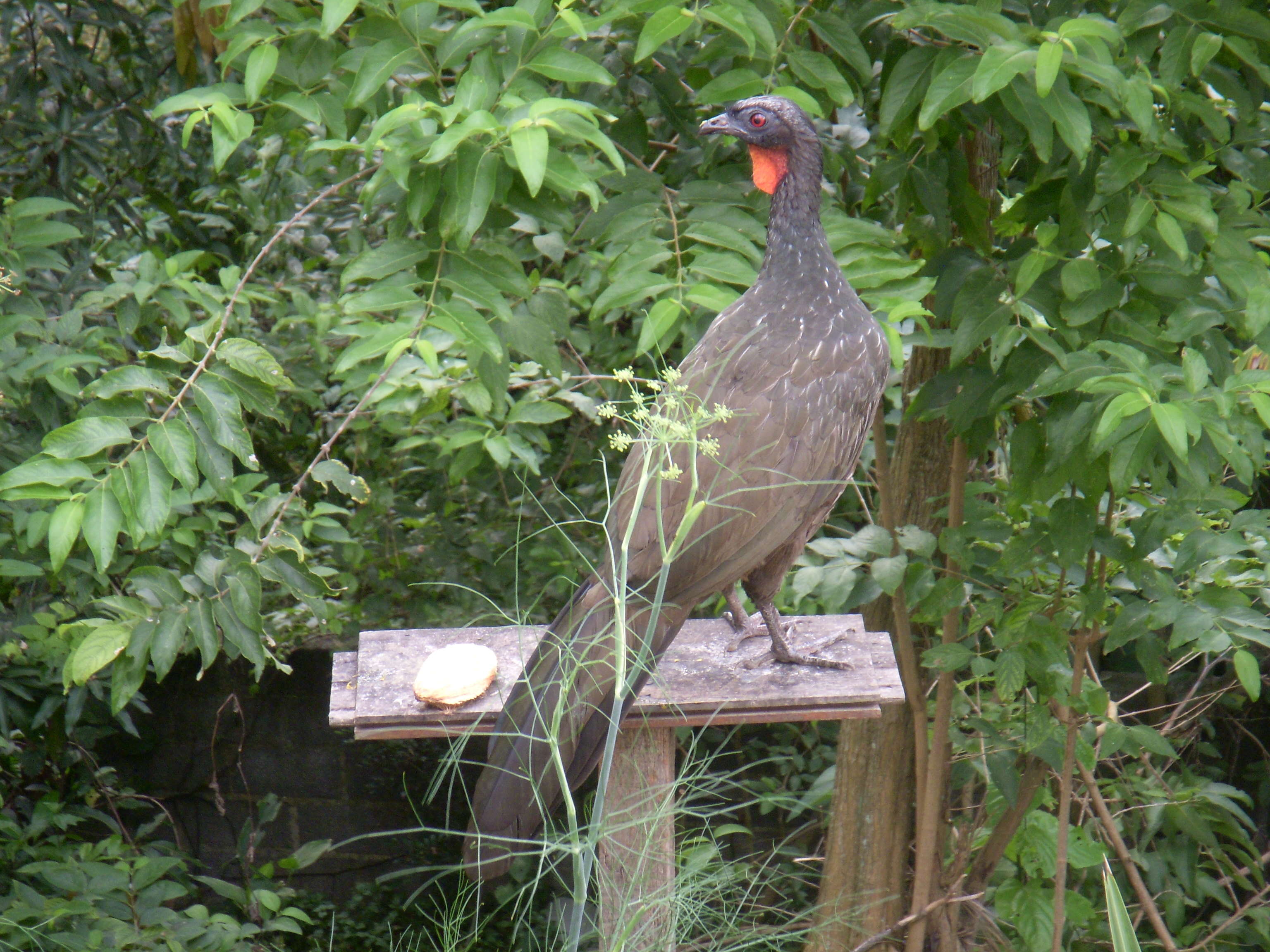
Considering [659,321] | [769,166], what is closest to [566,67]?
[659,321]

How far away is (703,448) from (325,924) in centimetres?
320

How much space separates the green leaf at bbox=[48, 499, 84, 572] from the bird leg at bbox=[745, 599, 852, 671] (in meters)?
1.16

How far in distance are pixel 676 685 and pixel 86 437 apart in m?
1.06

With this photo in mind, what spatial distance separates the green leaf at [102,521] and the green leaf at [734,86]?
3.85ft

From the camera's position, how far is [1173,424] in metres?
1.75

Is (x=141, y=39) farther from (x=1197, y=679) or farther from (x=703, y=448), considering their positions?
(x=1197, y=679)

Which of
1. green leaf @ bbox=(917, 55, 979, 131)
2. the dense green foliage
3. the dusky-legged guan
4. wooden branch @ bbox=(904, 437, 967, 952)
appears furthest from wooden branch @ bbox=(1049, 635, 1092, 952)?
green leaf @ bbox=(917, 55, 979, 131)

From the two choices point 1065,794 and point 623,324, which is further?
point 623,324

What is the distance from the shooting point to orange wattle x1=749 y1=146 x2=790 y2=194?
7.32 feet

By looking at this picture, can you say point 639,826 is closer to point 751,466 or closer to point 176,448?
point 751,466

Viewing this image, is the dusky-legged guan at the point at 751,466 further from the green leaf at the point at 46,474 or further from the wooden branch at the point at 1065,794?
the wooden branch at the point at 1065,794

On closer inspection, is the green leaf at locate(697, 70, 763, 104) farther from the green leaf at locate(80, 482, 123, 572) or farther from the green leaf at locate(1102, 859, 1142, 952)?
the green leaf at locate(1102, 859, 1142, 952)

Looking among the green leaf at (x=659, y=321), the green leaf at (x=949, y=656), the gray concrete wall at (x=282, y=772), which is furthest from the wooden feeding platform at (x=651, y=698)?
the gray concrete wall at (x=282, y=772)

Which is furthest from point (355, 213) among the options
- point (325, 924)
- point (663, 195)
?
point (325, 924)
